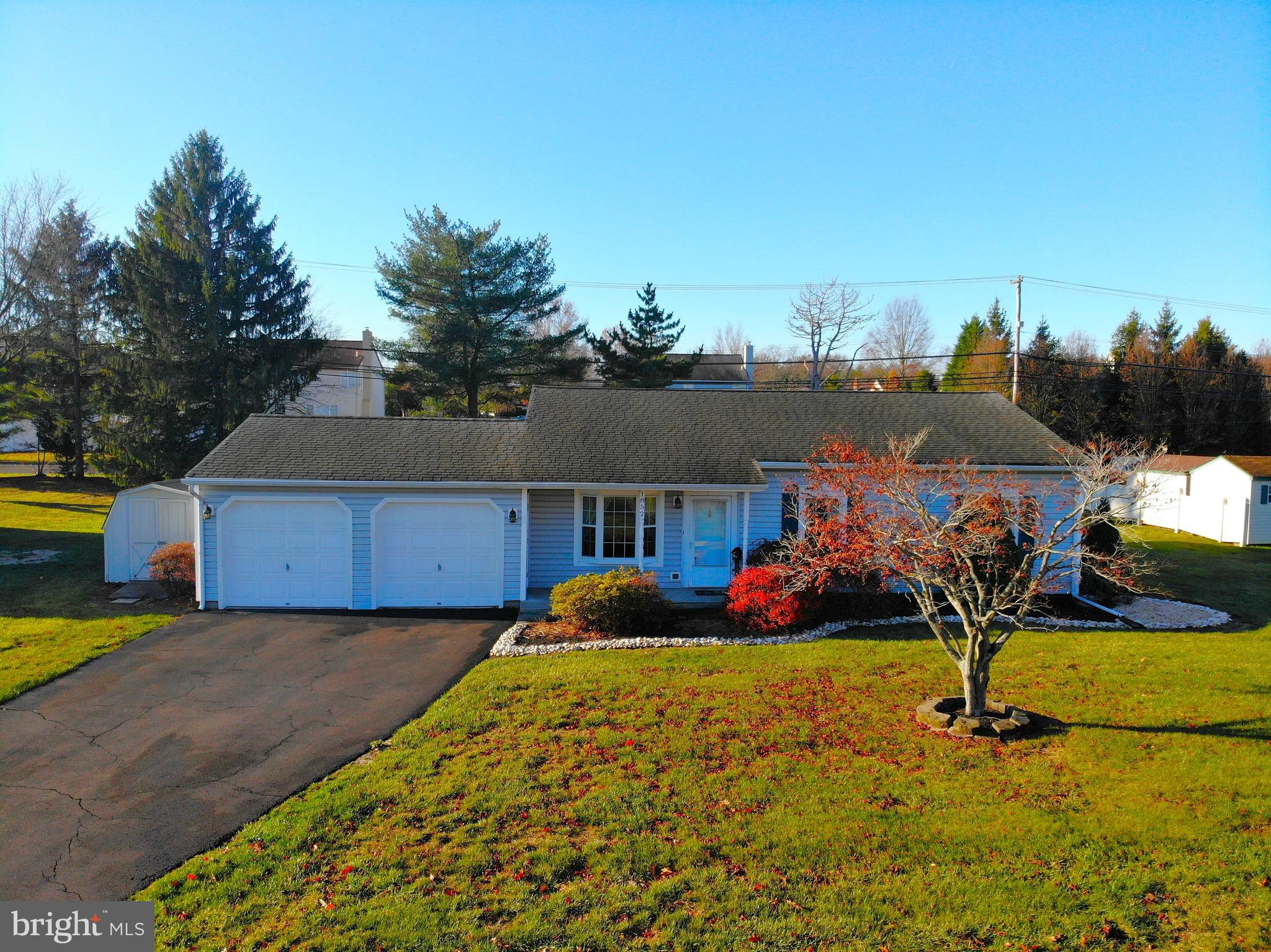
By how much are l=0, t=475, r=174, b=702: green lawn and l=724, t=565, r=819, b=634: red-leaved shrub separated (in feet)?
34.9

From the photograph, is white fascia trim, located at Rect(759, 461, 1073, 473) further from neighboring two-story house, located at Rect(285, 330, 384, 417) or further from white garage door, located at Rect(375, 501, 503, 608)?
neighboring two-story house, located at Rect(285, 330, 384, 417)

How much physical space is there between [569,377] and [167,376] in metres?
17.8

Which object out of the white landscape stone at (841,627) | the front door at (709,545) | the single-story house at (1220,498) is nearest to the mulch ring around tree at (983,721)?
the white landscape stone at (841,627)

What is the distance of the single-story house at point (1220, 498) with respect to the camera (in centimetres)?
2462

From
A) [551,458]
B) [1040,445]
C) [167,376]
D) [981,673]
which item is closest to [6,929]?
[981,673]

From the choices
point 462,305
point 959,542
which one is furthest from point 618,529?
point 462,305

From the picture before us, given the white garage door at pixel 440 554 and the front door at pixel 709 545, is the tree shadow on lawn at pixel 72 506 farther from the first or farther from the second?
the front door at pixel 709 545

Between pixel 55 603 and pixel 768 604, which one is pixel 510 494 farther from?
pixel 55 603

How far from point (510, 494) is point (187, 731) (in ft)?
24.6

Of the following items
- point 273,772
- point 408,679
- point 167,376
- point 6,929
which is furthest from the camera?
point 167,376

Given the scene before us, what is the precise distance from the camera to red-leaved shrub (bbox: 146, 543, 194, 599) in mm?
14953

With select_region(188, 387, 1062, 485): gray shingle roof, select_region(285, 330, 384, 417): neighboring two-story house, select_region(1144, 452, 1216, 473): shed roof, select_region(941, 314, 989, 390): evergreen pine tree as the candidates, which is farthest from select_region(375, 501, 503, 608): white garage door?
select_region(941, 314, 989, 390): evergreen pine tree

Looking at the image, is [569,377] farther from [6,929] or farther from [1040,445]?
[6,929]

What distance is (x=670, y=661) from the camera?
422 inches
